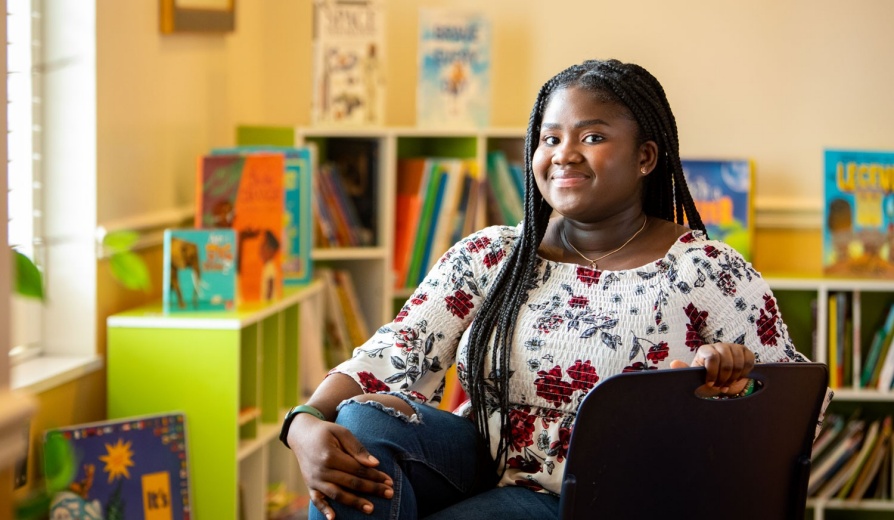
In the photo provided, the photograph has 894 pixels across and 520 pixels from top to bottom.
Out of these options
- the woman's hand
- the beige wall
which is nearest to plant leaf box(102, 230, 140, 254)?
the woman's hand

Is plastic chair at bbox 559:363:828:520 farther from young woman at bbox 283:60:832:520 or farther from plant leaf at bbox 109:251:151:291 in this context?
plant leaf at bbox 109:251:151:291

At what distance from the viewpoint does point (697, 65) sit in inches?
140

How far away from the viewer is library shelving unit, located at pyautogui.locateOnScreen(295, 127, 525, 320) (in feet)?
11.1

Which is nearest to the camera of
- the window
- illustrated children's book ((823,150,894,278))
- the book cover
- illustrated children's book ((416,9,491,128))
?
the window

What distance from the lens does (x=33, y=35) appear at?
8.22ft

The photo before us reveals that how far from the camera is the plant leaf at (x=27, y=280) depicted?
0.75 metres

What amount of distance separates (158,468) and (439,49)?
5.17ft

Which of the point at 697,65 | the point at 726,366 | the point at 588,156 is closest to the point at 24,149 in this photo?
the point at 588,156

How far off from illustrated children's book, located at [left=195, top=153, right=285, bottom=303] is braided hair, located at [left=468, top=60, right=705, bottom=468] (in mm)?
1082

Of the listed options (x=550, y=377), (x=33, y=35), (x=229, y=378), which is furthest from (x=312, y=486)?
(x=33, y=35)

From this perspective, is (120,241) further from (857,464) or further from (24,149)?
(857,464)

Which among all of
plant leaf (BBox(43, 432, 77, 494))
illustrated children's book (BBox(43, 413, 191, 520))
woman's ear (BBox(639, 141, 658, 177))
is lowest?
illustrated children's book (BBox(43, 413, 191, 520))

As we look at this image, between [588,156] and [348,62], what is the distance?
176 centimetres

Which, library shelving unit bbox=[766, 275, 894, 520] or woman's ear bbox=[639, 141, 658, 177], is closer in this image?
woman's ear bbox=[639, 141, 658, 177]
